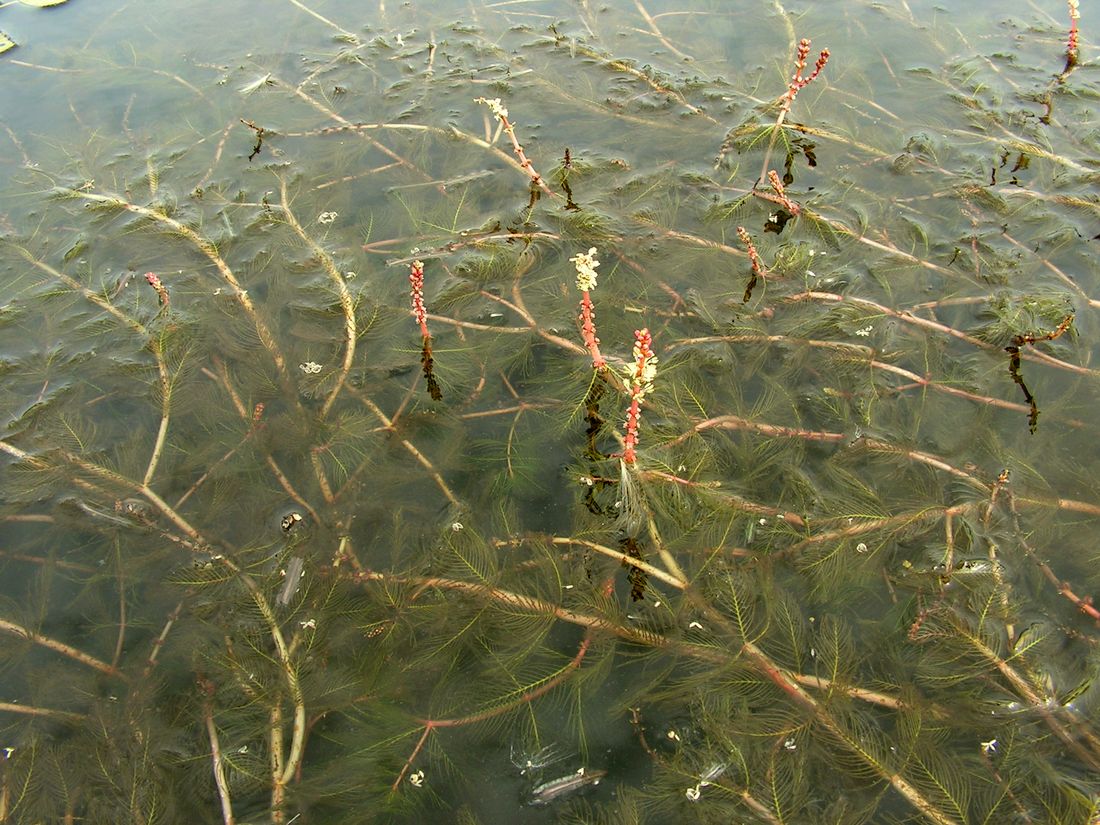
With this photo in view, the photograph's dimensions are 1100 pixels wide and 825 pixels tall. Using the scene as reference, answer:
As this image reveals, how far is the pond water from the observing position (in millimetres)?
2318

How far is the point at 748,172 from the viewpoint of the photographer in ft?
14.4

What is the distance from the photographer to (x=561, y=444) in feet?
10.2

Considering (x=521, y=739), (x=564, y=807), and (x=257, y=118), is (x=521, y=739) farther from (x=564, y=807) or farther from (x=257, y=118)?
(x=257, y=118)

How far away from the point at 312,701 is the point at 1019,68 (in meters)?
6.20

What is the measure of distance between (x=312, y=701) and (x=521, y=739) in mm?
792

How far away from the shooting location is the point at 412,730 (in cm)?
237

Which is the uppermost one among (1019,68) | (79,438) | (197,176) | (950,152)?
(1019,68)

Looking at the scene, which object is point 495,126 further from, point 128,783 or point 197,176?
point 128,783

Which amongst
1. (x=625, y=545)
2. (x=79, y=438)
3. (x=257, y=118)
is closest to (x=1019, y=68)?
(x=625, y=545)

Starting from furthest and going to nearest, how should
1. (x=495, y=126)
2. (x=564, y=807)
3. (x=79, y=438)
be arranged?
(x=495, y=126) < (x=79, y=438) < (x=564, y=807)

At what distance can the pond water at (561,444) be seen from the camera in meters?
2.32

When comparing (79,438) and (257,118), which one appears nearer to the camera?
(79,438)

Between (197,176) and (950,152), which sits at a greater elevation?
(950,152)

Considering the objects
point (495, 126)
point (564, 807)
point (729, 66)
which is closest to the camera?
point (564, 807)
